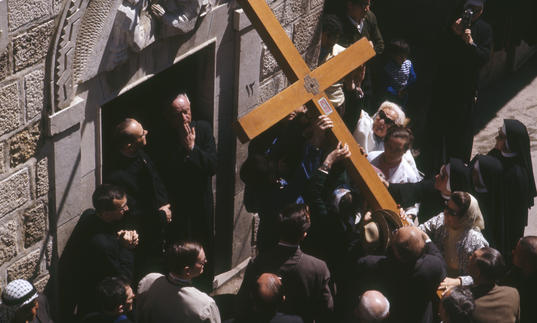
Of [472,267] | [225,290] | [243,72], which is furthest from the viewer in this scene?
[225,290]

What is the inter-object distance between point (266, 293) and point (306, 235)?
1.38m

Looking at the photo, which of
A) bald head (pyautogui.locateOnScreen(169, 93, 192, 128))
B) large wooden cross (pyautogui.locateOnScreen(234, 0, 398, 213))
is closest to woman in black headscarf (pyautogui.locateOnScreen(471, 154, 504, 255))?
large wooden cross (pyautogui.locateOnScreen(234, 0, 398, 213))

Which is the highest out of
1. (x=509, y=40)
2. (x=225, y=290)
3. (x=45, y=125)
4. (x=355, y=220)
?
(x=45, y=125)

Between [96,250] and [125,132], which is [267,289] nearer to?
[96,250]

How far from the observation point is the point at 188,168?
23.9 feet

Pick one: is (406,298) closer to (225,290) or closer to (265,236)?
(265,236)

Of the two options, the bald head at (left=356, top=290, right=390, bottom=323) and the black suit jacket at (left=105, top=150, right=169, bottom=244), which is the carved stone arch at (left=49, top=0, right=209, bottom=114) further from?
the bald head at (left=356, top=290, right=390, bottom=323)

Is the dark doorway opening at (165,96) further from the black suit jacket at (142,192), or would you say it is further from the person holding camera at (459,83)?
the person holding camera at (459,83)

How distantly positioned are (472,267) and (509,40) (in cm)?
593

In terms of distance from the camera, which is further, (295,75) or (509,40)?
(509,40)

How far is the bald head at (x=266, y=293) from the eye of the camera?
564 cm

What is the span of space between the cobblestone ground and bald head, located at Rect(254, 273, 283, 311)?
5.36 meters

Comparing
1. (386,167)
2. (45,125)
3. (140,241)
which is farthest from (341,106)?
(45,125)

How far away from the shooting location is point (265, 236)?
7.11m
